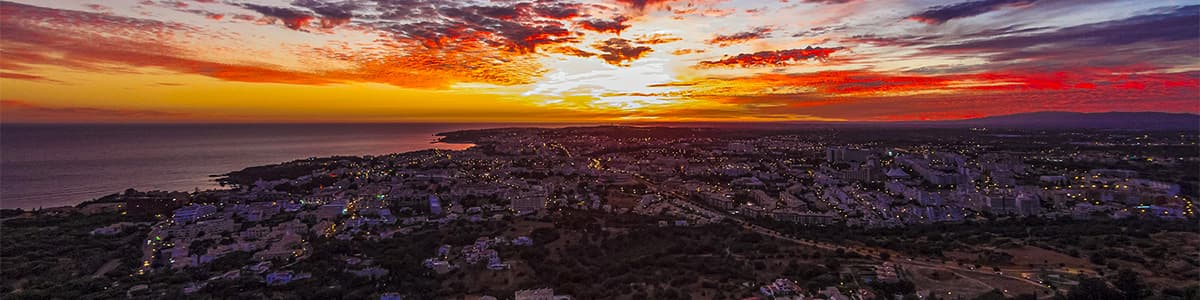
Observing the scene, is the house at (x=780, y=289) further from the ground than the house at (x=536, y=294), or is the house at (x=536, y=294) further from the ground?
the house at (x=536, y=294)

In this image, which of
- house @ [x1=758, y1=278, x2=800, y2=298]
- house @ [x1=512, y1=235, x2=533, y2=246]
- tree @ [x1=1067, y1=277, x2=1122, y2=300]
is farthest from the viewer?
house @ [x1=512, y1=235, x2=533, y2=246]

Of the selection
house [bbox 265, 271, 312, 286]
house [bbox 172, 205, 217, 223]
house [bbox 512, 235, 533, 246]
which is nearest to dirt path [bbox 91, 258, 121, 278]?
house [bbox 265, 271, 312, 286]

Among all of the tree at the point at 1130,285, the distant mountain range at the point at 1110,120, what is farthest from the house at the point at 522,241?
the distant mountain range at the point at 1110,120

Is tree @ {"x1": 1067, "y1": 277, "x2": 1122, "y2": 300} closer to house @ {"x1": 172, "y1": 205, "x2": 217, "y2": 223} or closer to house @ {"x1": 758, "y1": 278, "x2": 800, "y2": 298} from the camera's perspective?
house @ {"x1": 758, "y1": 278, "x2": 800, "y2": 298}

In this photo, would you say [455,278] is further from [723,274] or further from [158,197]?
[158,197]

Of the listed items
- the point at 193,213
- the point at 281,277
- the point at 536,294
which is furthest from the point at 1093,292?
the point at 193,213

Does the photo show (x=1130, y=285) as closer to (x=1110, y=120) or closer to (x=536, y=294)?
(x=536, y=294)

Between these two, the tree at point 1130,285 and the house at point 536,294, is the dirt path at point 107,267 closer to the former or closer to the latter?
the house at point 536,294
